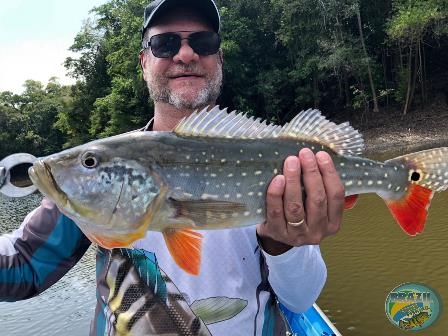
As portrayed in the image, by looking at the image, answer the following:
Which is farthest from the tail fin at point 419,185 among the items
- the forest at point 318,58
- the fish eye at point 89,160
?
the forest at point 318,58

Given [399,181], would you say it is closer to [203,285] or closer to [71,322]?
[203,285]

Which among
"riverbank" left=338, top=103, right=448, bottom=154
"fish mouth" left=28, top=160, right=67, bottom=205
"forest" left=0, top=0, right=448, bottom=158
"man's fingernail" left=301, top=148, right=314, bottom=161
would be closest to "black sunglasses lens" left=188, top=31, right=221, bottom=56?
"man's fingernail" left=301, top=148, right=314, bottom=161

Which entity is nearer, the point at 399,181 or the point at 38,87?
the point at 399,181

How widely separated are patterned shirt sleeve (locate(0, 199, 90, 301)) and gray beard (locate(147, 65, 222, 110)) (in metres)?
1.17

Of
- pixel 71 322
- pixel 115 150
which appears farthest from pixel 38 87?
pixel 115 150

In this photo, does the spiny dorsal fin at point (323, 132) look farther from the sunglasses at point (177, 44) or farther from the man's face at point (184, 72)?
the sunglasses at point (177, 44)

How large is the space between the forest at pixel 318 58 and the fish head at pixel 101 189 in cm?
2260

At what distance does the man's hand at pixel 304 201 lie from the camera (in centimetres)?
237

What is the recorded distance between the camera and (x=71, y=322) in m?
9.00

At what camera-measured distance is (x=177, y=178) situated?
2.29 meters

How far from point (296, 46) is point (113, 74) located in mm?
19520

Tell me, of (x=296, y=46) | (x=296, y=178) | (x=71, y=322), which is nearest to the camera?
(x=296, y=178)

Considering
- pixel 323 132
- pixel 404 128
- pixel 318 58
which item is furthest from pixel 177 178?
pixel 318 58

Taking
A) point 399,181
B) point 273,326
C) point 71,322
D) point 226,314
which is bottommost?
point 71,322
